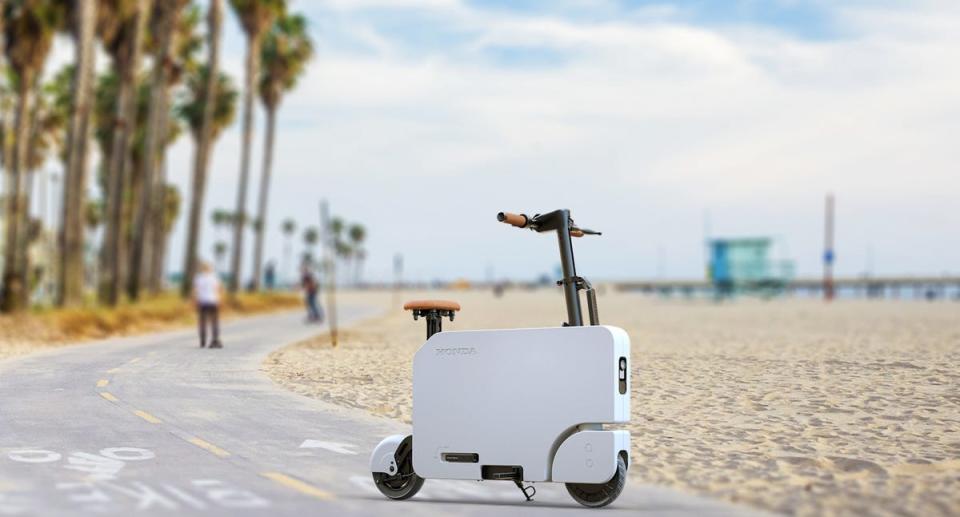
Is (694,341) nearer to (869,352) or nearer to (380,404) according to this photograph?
(869,352)

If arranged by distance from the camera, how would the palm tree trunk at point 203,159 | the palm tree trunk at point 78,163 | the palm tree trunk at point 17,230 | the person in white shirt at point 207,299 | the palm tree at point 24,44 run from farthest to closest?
the palm tree trunk at point 203,159, the palm tree at point 24,44, the palm tree trunk at point 78,163, the palm tree trunk at point 17,230, the person in white shirt at point 207,299

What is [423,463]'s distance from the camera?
28.2 ft

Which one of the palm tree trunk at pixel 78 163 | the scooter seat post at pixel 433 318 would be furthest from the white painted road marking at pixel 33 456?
the palm tree trunk at pixel 78 163

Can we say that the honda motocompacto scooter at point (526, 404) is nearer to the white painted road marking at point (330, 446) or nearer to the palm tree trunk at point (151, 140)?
the white painted road marking at point (330, 446)

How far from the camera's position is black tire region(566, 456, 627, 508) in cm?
816

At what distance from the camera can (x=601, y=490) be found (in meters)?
8.23

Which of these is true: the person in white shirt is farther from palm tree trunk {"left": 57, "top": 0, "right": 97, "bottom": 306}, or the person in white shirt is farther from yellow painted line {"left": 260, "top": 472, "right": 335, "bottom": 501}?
yellow painted line {"left": 260, "top": 472, "right": 335, "bottom": 501}

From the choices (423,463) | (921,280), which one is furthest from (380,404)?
(921,280)

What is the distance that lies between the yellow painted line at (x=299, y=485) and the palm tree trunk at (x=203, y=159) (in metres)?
38.5

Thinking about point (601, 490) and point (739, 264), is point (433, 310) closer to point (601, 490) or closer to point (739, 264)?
point (601, 490)

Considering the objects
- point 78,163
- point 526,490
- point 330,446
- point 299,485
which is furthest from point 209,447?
point 78,163

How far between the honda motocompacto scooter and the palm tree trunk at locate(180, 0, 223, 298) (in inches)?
1550

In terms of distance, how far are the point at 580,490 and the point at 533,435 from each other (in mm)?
533

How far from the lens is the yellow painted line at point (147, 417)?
12562 mm
